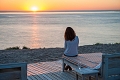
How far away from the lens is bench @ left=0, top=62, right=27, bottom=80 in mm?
4373

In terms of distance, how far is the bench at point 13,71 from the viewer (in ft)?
14.3

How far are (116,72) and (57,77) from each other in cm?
171

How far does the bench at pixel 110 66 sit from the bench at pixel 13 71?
1.86 meters

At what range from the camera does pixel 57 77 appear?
6523mm

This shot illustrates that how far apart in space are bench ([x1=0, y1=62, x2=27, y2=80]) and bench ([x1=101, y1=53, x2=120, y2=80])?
1.86 metres

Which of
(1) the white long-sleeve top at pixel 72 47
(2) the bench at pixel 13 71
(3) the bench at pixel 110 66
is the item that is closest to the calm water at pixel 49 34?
(1) the white long-sleeve top at pixel 72 47

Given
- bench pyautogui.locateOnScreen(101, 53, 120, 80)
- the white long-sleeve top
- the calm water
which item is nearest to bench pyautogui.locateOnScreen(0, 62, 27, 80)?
bench pyautogui.locateOnScreen(101, 53, 120, 80)

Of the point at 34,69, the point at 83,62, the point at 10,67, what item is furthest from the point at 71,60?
the point at 10,67

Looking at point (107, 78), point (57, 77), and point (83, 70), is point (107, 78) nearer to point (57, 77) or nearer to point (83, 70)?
point (83, 70)

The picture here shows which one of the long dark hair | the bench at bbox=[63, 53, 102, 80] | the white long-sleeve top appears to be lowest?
the bench at bbox=[63, 53, 102, 80]

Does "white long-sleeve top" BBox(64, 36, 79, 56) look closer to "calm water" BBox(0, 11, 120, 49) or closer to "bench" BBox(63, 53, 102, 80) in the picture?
"bench" BBox(63, 53, 102, 80)

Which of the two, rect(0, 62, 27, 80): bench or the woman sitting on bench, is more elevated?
the woman sitting on bench

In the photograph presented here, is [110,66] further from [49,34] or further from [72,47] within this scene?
[49,34]

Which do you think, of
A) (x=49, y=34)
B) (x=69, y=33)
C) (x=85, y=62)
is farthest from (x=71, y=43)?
(x=49, y=34)
